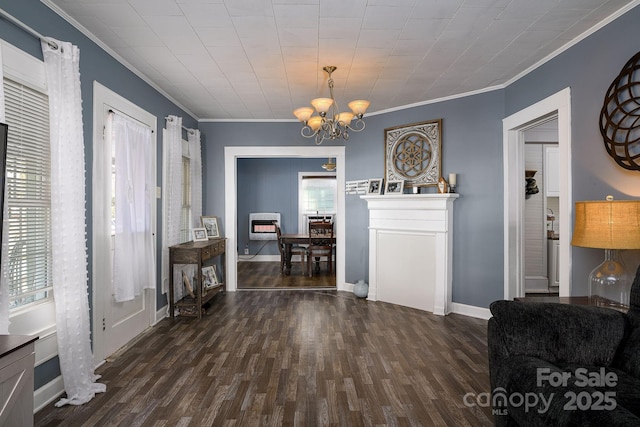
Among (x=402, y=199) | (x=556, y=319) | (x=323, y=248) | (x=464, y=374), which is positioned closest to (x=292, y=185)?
(x=323, y=248)

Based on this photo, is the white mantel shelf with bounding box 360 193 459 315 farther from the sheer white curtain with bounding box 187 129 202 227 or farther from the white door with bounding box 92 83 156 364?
the white door with bounding box 92 83 156 364

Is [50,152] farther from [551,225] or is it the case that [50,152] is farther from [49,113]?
[551,225]

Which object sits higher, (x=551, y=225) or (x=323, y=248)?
(x=551, y=225)

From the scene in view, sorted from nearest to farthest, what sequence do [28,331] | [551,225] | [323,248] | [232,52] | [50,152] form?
[28,331] → [50,152] → [232,52] → [551,225] → [323,248]

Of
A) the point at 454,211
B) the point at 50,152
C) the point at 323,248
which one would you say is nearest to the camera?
the point at 50,152

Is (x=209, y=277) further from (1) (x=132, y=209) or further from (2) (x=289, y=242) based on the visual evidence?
(2) (x=289, y=242)

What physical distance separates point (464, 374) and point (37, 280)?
118 inches

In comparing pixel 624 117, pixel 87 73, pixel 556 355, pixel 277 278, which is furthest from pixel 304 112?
pixel 277 278

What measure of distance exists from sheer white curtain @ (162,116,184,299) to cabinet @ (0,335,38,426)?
258 cm

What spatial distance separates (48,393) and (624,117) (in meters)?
4.19

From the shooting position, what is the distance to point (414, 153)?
4.71m

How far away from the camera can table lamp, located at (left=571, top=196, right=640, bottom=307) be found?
1943 millimetres

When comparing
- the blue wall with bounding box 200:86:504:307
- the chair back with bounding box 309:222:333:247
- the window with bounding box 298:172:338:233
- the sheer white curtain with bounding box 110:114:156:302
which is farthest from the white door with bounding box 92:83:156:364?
the window with bounding box 298:172:338:233

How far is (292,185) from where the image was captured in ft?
27.9
